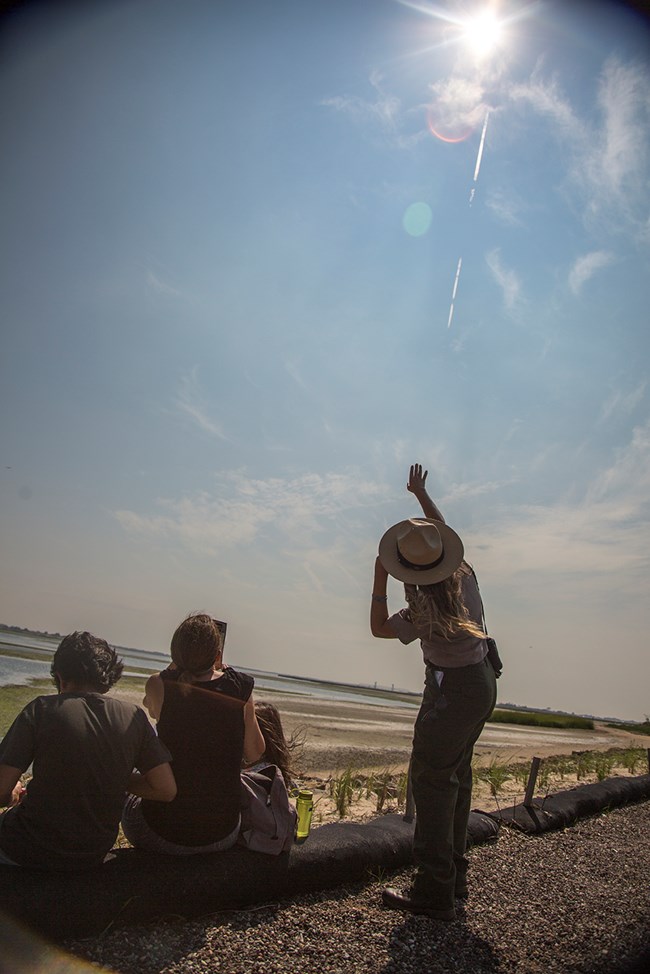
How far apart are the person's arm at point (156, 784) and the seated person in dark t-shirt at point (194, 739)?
0.14 m

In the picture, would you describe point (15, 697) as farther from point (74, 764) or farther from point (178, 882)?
point (74, 764)

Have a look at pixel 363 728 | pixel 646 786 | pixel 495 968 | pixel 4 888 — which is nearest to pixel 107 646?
pixel 4 888

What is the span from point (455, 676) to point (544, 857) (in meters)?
2.64

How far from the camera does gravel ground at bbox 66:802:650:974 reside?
278 centimetres

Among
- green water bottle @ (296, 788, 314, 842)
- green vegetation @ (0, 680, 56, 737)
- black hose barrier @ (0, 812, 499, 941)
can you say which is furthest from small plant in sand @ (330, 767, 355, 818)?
green vegetation @ (0, 680, 56, 737)

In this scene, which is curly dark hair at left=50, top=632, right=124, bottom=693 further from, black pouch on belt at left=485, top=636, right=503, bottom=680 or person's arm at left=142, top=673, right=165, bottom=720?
black pouch on belt at left=485, top=636, right=503, bottom=680

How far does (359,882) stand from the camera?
3881mm

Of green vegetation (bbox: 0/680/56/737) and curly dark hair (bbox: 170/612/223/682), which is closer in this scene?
curly dark hair (bbox: 170/612/223/682)

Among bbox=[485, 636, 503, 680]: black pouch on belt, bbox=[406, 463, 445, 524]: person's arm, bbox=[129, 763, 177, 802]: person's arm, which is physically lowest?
bbox=[129, 763, 177, 802]: person's arm

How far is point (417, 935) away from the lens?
10.6ft

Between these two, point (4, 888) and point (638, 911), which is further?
point (638, 911)

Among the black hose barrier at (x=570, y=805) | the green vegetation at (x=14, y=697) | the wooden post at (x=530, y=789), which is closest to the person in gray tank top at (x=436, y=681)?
the black hose barrier at (x=570, y=805)

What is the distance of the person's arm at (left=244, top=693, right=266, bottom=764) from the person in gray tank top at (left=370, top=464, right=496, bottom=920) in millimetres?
895

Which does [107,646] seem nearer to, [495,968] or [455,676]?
[455,676]
